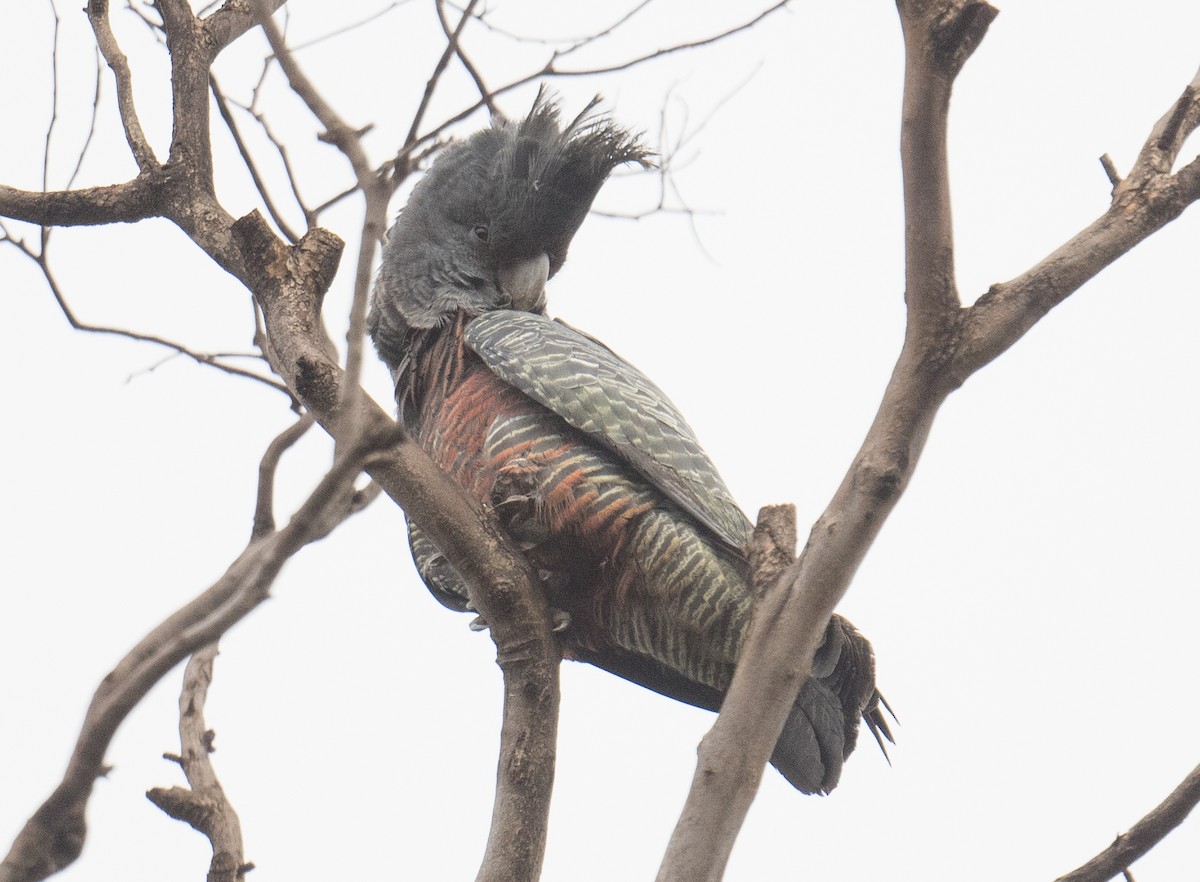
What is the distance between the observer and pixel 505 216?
6379 millimetres

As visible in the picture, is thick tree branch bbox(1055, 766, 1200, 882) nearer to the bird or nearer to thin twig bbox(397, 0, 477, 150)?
the bird

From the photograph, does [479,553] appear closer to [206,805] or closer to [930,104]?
[206,805]

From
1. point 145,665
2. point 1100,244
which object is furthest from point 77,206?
point 1100,244

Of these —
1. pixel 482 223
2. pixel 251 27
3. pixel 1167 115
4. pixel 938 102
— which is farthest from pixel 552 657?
pixel 482 223

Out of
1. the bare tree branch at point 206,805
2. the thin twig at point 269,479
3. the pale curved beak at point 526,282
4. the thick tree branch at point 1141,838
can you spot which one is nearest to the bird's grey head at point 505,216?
the pale curved beak at point 526,282

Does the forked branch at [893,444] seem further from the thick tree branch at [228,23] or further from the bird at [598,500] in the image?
the thick tree branch at [228,23]

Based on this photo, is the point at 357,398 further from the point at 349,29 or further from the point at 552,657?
the point at 349,29

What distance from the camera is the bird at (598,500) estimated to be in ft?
16.2

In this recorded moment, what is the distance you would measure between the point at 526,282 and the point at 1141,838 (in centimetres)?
405

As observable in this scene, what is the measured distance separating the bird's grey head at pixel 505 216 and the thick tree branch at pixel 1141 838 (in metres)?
3.94

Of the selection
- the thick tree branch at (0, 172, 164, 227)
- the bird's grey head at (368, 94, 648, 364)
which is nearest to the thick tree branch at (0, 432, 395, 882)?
the thick tree branch at (0, 172, 164, 227)

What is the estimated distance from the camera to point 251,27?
489cm

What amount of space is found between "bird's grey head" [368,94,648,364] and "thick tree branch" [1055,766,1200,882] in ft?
12.9

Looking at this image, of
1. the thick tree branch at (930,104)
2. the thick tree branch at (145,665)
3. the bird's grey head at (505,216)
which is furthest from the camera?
the bird's grey head at (505,216)
